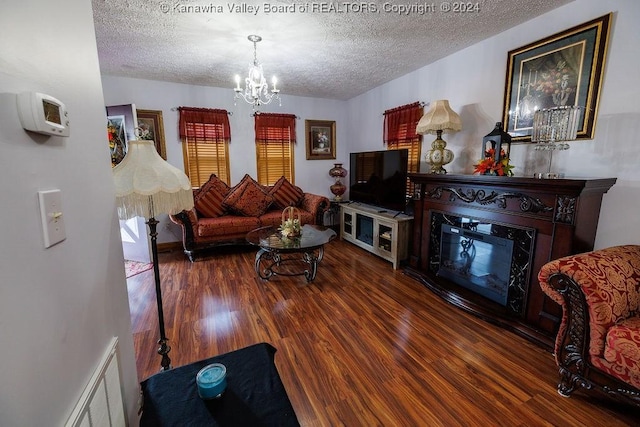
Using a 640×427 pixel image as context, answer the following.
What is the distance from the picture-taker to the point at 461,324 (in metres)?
2.37

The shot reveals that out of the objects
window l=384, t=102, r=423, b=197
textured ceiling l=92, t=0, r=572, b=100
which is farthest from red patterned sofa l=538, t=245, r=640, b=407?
window l=384, t=102, r=423, b=197

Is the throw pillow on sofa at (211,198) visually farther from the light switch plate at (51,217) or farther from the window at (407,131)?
the light switch plate at (51,217)

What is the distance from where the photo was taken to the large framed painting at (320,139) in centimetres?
527

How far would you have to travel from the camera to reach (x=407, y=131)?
3.89m

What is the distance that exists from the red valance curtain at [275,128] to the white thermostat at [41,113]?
4.36 meters

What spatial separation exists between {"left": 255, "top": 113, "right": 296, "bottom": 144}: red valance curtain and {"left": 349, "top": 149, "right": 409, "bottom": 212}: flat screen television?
128 cm

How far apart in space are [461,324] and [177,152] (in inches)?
173

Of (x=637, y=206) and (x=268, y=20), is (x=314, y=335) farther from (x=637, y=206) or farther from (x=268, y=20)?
(x=268, y=20)

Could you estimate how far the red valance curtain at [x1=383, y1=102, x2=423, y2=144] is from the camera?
3.76m

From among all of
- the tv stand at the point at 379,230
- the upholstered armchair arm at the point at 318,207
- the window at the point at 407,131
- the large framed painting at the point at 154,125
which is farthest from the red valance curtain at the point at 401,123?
the large framed painting at the point at 154,125

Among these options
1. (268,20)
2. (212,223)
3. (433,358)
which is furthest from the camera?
(212,223)

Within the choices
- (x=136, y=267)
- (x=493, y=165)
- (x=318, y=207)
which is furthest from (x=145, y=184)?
(x=318, y=207)

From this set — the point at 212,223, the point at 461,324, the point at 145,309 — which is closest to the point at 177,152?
the point at 212,223

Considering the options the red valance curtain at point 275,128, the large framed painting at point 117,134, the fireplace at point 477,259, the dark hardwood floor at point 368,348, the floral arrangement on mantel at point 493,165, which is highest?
the red valance curtain at point 275,128
